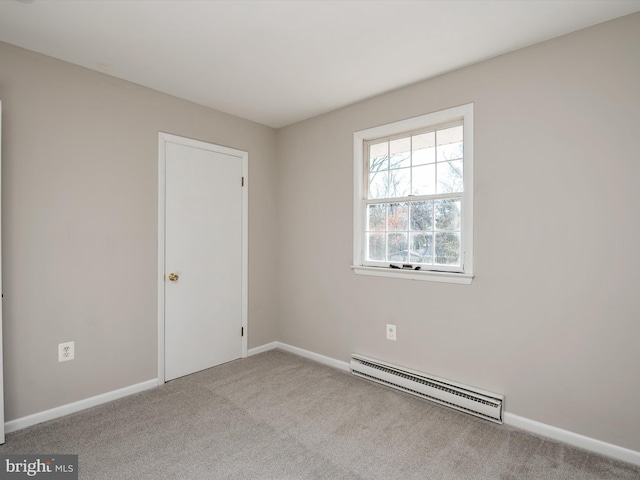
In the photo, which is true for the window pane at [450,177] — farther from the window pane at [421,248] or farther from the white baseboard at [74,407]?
the white baseboard at [74,407]

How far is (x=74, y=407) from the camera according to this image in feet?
8.23

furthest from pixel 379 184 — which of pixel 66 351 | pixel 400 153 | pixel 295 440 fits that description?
pixel 66 351

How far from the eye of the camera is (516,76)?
2.33 meters

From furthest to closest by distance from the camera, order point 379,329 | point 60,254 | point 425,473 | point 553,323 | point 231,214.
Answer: point 231,214, point 379,329, point 60,254, point 553,323, point 425,473

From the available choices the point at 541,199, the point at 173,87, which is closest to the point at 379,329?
the point at 541,199

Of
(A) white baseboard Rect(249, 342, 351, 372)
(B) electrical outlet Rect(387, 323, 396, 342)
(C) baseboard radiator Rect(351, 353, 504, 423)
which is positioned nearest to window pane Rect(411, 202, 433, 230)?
(B) electrical outlet Rect(387, 323, 396, 342)

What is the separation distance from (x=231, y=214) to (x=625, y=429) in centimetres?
339

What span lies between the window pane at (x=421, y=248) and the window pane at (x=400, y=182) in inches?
15.1

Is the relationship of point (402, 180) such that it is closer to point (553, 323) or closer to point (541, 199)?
point (541, 199)

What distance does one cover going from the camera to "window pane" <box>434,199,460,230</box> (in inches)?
106

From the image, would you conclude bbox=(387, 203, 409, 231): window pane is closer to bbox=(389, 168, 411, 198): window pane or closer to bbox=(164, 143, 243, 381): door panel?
bbox=(389, 168, 411, 198): window pane

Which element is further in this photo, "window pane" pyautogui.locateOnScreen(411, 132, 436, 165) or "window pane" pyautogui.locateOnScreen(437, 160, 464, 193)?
"window pane" pyautogui.locateOnScreen(411, 132, 436, 165)

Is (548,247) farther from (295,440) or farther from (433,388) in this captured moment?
(295,440)
